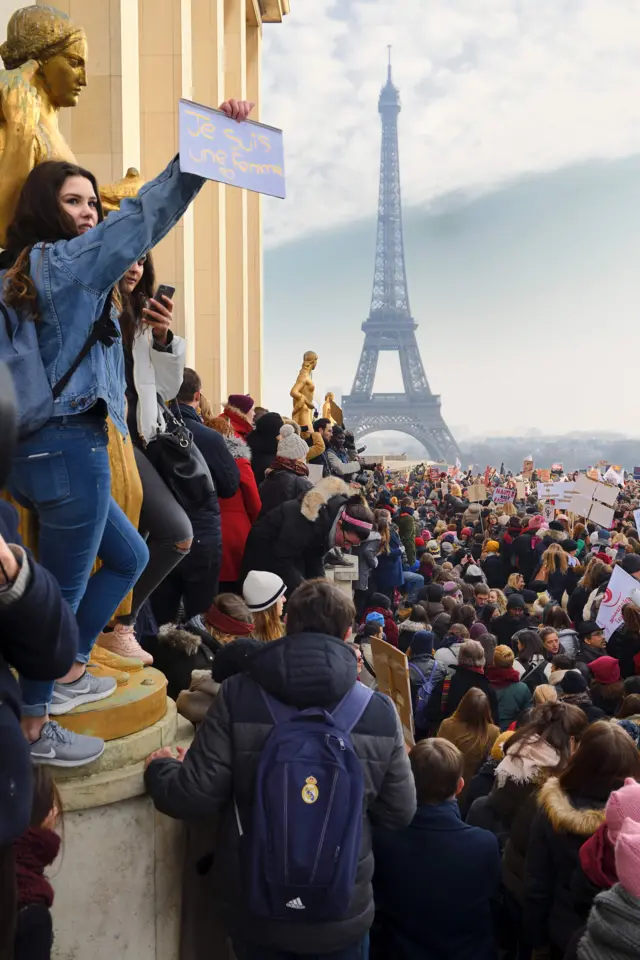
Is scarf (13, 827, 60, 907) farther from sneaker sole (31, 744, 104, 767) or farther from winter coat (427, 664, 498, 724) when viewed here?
winter coat (427, 664, 498, 724)

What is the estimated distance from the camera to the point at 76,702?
304cm

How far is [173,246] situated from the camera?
12.6m

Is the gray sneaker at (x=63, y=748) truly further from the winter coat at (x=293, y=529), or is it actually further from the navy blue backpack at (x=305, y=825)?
the winter coat at (x=293, y=529)

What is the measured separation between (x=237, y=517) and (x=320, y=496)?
0.68 metres

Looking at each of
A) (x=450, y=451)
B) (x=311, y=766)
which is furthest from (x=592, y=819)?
(x=450, y=451)

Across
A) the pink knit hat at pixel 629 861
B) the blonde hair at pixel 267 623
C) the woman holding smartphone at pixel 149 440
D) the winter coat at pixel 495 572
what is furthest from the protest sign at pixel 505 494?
the pink knit hat at pixel 629 861

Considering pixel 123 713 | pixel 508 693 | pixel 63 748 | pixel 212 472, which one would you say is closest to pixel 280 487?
pixel 212 472

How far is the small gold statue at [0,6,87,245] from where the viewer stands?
327 cm

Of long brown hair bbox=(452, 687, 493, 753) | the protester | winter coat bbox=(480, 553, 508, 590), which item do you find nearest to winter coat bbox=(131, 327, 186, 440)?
the protester

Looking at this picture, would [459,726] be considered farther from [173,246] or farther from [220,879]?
[173,246]

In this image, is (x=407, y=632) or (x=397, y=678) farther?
(x=407, y=632)

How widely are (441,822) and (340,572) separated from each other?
6598mm

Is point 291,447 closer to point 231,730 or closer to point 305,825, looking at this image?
point 231,730

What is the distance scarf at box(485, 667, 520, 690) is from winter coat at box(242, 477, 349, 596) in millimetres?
1400
